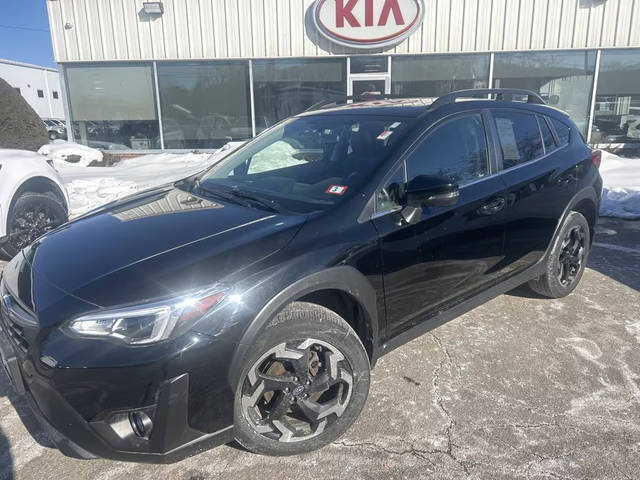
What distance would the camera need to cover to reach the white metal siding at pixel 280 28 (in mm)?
11078

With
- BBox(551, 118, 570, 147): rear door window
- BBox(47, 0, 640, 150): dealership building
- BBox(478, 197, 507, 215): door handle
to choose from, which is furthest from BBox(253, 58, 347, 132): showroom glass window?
BBox(478, 197, 507, 215): door handle

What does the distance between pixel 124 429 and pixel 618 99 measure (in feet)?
43.9

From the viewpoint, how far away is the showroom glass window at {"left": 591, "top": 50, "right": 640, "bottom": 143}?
37.3 ft

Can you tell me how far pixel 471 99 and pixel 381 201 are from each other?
4.28 ft

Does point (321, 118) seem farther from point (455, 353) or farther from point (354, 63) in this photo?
point (354, 63)

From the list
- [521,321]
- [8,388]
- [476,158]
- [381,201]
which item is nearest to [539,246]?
[521,321]

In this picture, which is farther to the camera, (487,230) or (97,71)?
(97,71)

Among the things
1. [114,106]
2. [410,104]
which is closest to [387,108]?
[410,104]

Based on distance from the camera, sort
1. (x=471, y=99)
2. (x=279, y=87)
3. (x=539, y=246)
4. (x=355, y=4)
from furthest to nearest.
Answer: (x=279, y=87), (x=355, y=4), (x=539, y=246), (x=471, y=99)

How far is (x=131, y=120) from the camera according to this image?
12406mm

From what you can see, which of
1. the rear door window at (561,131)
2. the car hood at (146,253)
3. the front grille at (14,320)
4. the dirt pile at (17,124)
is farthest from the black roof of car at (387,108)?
the dirt pile at (17,124)

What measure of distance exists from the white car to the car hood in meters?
2.37

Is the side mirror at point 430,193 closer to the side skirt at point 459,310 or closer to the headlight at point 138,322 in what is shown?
the side skirt at point 459,310

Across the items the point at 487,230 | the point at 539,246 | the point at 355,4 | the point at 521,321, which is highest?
the point at 355,4
